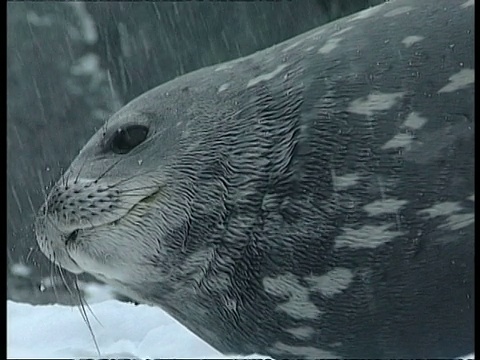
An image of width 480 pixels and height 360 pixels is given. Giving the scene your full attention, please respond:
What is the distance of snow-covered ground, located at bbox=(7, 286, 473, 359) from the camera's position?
4.85ft

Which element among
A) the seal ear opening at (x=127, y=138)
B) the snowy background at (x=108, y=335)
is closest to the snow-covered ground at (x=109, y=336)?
the snowy background at (x=108, y=335)

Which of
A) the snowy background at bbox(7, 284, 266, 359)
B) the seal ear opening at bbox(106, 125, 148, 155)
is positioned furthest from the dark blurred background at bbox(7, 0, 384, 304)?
the seal ear opening at bbox(106, 125, 148, 155)

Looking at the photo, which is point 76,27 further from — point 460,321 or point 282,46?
point 460,321

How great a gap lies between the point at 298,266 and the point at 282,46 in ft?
1.66

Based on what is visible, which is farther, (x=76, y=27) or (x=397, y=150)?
(x=76, y=27)

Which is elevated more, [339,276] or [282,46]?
[282,46]

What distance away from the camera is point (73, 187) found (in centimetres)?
152

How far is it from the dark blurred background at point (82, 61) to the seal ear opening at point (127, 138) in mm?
235

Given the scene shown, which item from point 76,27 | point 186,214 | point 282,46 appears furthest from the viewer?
point 76,27

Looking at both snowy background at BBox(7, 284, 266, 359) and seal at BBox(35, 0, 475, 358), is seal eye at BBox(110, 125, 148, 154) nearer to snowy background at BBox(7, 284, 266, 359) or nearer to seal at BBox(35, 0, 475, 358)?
seal at BBox(35, 0, 475, 358)

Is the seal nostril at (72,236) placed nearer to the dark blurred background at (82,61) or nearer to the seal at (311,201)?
the seal at (311,201)

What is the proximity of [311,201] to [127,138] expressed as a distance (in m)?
0.44

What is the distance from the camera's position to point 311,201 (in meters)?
1.37
